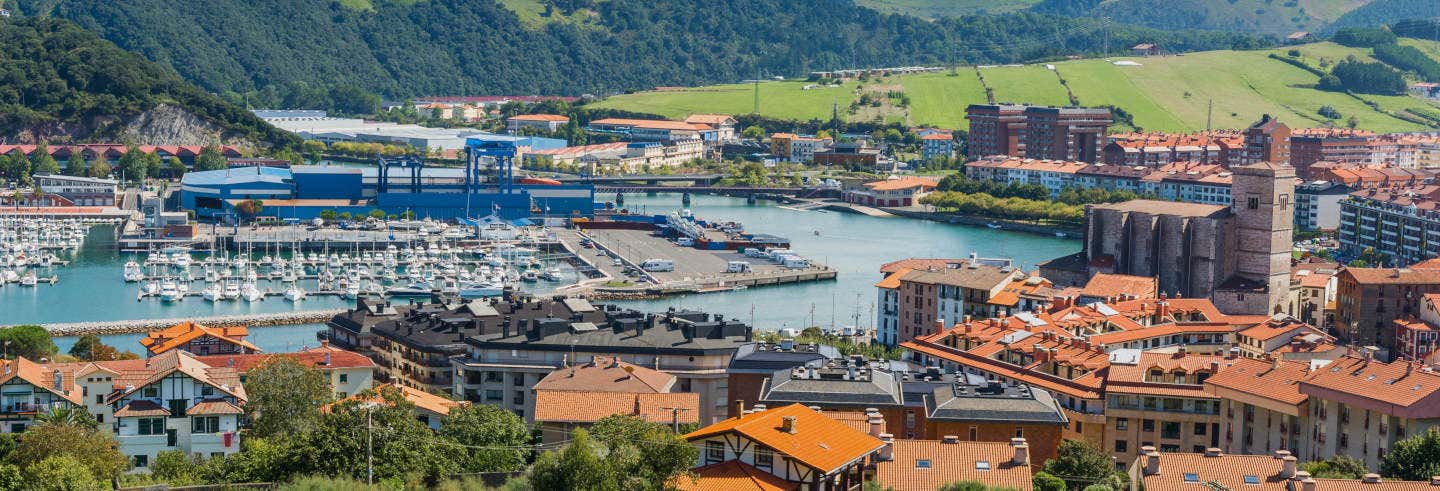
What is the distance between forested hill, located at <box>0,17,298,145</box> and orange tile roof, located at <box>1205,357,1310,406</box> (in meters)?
39.0

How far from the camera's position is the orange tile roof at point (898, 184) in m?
42.7

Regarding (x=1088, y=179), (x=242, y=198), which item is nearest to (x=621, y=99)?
(x=1088, y=179)

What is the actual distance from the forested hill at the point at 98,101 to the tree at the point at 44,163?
114 inches

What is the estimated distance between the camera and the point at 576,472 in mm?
8133

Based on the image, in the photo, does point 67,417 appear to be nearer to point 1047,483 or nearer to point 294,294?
point 1047,483

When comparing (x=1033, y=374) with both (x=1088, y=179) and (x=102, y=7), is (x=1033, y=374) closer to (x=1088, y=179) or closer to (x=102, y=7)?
(x=1088, y=179)

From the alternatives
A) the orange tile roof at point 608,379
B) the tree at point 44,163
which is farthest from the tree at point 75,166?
the orange tile roof at point 608,379

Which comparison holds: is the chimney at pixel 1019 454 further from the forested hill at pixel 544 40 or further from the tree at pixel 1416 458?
the forested hill at pixel 544 40

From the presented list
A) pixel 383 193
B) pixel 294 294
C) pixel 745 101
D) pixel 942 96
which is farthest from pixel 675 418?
pixel 745 101

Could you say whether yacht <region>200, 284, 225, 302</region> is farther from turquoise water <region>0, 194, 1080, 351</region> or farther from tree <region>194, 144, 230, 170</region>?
tree <region>194, 144, 230, 170</region>

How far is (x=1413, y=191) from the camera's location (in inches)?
1275

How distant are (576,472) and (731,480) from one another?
2.08ft

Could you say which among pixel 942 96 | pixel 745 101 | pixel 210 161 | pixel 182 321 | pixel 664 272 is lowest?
pixel 182 321

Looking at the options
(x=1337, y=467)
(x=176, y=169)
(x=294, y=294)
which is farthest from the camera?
(x=176, y=169)
